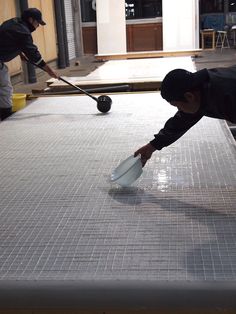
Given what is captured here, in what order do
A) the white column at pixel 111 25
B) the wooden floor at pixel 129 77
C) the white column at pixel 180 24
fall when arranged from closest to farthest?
1. the wooden floor at pixel 129 77
2. the white column at pixel 180 24
3. the white column at pixel 111 25

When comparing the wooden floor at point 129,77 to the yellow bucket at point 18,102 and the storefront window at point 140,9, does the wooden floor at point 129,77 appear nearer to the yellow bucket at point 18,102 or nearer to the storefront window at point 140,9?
the yellow bucket at point 18,102

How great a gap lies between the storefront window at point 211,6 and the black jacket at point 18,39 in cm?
1021

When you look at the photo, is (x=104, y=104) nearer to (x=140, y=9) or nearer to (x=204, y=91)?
(x=204, y=91)

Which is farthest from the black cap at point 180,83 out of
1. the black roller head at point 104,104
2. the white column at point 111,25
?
the white column at point 111,25

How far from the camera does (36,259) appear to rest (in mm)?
1362

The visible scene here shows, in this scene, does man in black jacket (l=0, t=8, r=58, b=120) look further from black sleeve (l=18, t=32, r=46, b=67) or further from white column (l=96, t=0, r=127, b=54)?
white column (l=96, t=0, r=127, b=54)

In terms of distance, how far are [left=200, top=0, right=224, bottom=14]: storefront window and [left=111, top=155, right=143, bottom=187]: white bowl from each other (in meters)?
11.9

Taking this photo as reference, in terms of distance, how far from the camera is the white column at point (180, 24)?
31.1 ft

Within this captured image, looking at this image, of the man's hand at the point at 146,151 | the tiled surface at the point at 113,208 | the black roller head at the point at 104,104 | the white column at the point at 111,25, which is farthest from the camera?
the white column at the point at 111,25

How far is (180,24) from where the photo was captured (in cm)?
962


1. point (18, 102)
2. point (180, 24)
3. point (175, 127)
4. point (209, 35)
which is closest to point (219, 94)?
point (175, 127)

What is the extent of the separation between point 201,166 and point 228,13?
1157 centimetres

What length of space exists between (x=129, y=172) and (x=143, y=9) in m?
10.9

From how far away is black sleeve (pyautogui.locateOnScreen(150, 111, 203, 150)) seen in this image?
1652mm
